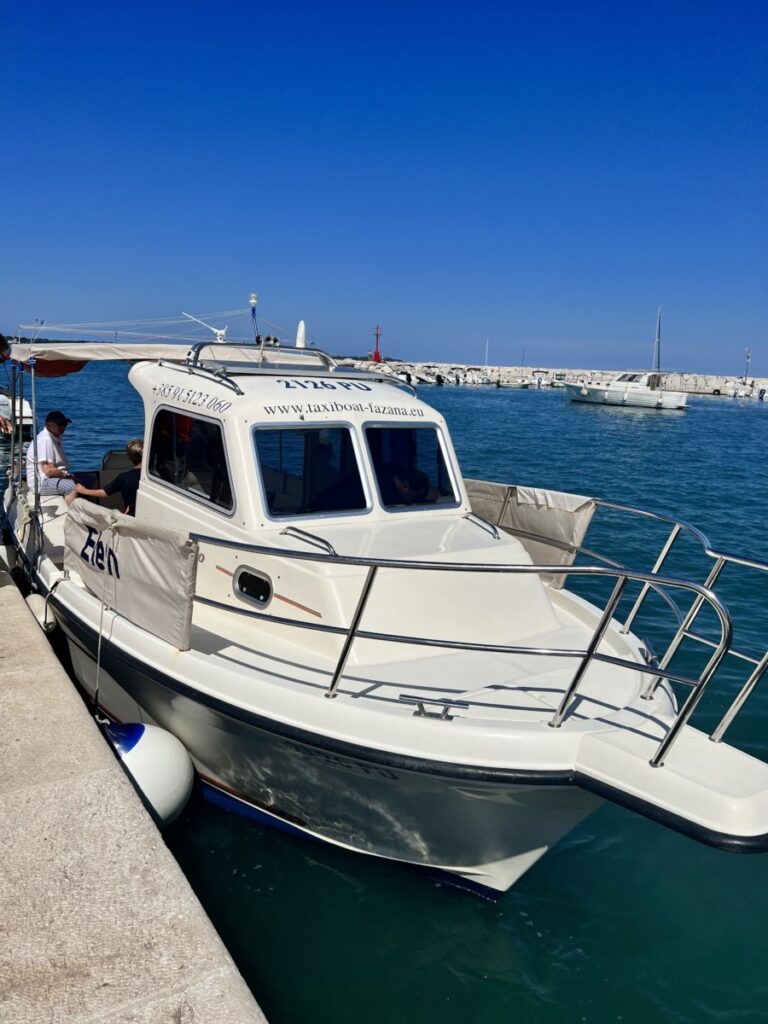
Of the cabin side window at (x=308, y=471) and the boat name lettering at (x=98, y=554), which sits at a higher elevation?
the cabin side window at (x=308, y=471)

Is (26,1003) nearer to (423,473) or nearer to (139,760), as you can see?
(139,760)

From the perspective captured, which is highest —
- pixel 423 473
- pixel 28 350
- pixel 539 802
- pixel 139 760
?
pixel 28 350

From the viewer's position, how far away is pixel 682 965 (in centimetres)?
417

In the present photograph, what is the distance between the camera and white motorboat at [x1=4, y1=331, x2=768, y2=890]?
3650 mm

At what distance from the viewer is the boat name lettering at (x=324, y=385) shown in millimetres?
5719

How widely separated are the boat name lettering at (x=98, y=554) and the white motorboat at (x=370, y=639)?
3cm

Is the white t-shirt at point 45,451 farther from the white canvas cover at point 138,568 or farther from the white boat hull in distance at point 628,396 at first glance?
the white boat hull in distance at point 628,396

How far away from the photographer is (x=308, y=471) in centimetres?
533

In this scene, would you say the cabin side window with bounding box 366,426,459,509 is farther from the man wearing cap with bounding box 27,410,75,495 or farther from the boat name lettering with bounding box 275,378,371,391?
the man wearing cap with bounding box 27,410,75,495

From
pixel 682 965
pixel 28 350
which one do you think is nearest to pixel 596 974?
pixel 682 965

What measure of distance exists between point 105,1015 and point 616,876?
3419 mm

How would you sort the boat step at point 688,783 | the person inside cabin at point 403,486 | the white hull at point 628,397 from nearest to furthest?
the boat step at point 688,783
the person inside cabin at point 403,486
the white hull at point 628,397

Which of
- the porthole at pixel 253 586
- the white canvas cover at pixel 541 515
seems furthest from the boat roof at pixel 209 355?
the porthole at pixel 253 586

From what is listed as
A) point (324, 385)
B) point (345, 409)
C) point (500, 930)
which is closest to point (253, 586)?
point (345, 409)
